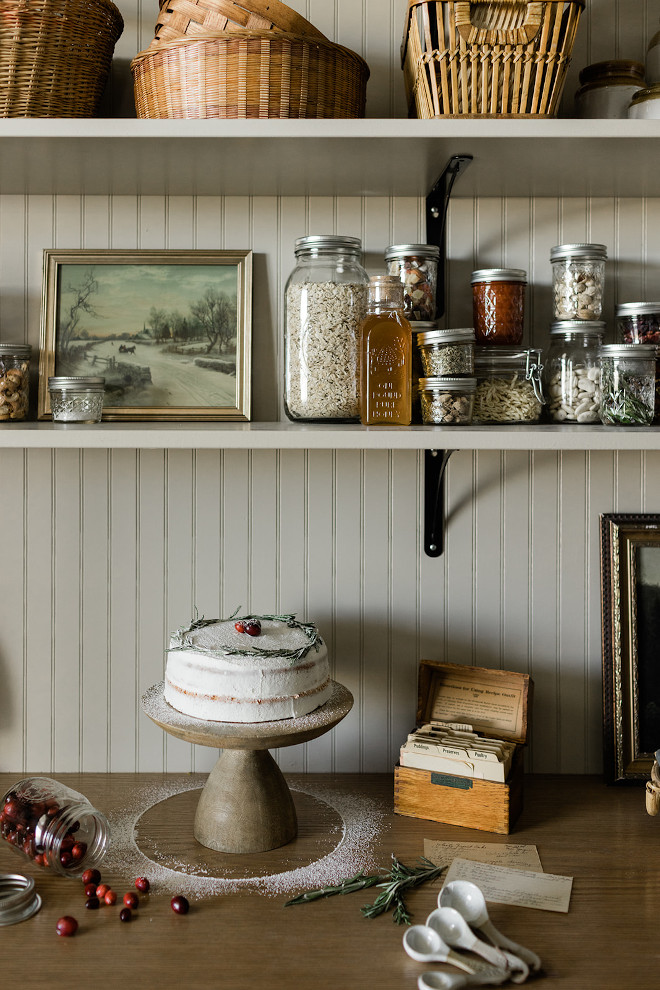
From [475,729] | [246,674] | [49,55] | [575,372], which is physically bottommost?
[475,729]

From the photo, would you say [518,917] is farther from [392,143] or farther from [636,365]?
[392,143]

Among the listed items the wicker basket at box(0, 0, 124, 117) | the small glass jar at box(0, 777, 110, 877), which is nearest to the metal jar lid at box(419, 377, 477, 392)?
the wicker basket at box(0, 0, 124, 117)

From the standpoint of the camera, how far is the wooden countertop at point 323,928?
2.91ft

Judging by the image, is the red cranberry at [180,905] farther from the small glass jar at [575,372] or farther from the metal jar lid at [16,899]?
the small glass jar at [575,372]

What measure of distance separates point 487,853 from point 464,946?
0.20 meters

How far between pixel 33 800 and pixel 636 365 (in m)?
0.94

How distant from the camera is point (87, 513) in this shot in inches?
52.8

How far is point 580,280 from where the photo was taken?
1191 mm

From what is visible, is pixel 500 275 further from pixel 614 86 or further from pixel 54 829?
pixel 54 829

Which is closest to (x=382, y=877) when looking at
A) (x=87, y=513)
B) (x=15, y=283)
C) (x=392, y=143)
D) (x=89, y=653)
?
(x=89, y=653)

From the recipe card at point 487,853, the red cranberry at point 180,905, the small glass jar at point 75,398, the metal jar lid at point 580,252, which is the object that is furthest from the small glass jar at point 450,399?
the red cranberry at point 180,905

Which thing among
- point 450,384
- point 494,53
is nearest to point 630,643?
point 450,384

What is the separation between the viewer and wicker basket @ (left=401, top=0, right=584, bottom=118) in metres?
1.02

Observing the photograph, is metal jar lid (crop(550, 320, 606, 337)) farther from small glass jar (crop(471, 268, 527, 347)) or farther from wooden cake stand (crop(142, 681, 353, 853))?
wooden cake stand (crop(142, 681, 353, 853))
